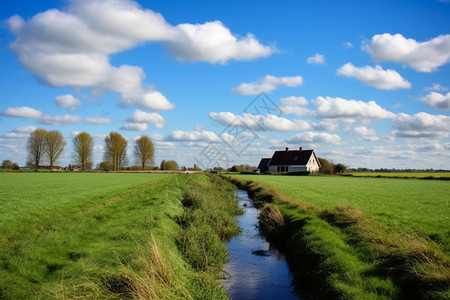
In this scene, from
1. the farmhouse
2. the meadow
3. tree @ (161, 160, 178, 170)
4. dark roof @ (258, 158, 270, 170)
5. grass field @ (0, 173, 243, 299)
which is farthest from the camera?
tree @ (161, 160, 178, 170)

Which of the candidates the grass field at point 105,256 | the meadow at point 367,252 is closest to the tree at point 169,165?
the grass field at point 105,256

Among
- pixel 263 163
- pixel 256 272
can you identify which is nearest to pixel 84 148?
pixel 263 163

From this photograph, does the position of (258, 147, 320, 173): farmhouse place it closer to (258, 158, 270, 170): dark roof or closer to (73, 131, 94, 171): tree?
(258, 158, 270, 170): dark roof

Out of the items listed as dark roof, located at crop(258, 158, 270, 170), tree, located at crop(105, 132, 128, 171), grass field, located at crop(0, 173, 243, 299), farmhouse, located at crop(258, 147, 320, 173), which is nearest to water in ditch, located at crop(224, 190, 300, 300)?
grass field, located at crop(0, 173, 243, 299)

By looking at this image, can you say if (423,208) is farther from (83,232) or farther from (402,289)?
(83,232)

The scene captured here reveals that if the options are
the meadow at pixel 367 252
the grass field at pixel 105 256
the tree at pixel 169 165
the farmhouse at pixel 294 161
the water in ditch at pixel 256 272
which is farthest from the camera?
the tree at pixel 169 165

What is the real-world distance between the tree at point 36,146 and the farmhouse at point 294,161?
232 ft

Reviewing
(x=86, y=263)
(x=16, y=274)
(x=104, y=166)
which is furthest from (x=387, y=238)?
(x=104, y=166)

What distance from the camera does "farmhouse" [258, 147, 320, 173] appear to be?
101m

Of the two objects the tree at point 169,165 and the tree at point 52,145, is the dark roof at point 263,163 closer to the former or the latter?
the tree at point 169,165

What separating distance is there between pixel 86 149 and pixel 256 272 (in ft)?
382

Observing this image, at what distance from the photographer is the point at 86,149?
119 metres

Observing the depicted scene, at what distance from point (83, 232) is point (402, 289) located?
1081 centimetres

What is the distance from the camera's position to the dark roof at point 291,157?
10200 cm
